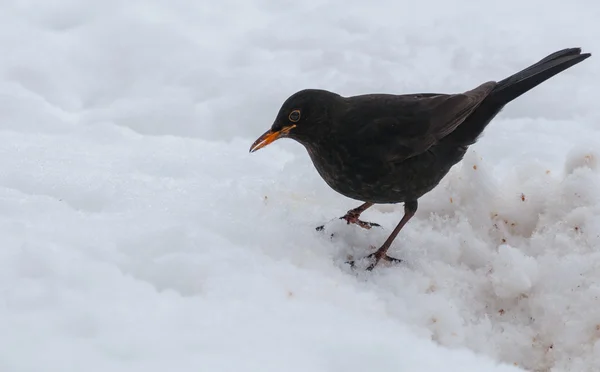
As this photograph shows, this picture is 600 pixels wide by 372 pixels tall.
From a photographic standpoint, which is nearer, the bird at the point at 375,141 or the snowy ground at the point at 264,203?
the snowy ground at the point at 264,203

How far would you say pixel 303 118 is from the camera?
143 inches

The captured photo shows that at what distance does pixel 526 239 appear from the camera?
3.85 meters

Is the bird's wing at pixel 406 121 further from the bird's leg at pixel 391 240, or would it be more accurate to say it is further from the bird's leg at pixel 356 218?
the bird's leg at pixel 356 218

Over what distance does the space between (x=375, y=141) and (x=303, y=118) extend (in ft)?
1.22

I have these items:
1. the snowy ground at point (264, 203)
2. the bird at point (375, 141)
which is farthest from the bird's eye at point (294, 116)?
the snowy ground at point (264, 203)

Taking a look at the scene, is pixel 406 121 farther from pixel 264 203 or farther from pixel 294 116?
pixel 264 203

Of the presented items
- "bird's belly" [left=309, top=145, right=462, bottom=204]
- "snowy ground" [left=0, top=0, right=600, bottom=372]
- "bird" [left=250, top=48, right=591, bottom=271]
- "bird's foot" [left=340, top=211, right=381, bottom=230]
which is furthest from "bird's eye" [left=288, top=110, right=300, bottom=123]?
"bird's foot" [left=340, top=211, right=381, bottom=230]

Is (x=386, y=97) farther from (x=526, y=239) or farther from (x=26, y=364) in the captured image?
(x=26, y=364)

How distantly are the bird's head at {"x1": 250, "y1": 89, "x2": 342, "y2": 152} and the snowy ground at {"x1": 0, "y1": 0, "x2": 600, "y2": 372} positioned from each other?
36cm

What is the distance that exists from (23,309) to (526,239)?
2.57 metres

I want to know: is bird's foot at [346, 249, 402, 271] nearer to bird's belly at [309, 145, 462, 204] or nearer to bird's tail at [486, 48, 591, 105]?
bird's belly at [309, 145, 462, 204]

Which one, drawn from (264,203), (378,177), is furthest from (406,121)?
(264,203)

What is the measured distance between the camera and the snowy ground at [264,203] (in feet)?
Result: 7.94

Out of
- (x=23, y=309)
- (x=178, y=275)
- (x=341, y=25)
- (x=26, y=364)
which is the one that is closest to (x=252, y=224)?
(x=178, y=275)
